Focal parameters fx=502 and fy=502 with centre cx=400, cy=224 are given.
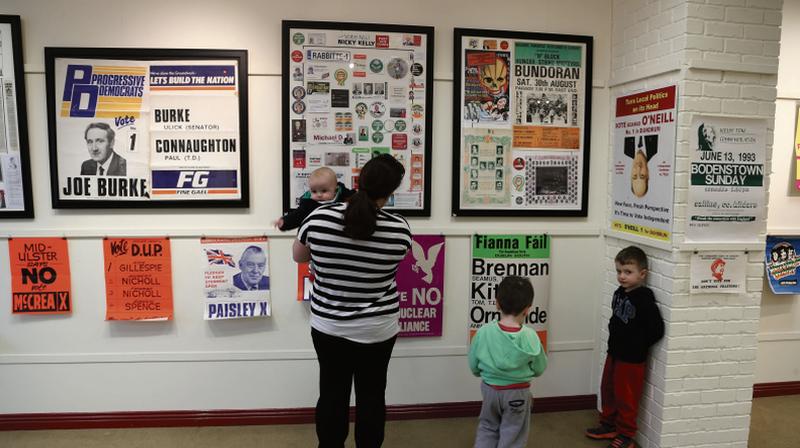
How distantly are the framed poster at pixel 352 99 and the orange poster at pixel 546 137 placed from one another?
511 millimetres

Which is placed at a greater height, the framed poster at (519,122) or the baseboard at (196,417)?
the framed poster at (519,122)

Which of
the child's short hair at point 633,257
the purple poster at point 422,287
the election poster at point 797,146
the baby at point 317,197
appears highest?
the election poster at point 797,146

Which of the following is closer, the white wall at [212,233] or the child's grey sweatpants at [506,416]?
the child's grey sweatpants at [506,416]

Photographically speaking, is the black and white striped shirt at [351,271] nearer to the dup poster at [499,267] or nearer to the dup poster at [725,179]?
the dup poster at [499,267]

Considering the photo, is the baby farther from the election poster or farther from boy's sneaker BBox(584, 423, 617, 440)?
the election poster

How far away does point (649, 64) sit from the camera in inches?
97.7

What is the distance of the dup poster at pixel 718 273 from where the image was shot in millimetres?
2348

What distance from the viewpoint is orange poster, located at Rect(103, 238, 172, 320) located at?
2.62 m

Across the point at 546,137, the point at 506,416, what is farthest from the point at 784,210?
the point at 506,416

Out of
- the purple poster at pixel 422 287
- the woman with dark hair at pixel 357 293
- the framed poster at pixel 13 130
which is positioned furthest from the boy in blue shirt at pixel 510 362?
the framed poster at pixel 13 130

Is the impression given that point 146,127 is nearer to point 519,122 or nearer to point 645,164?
point 519,122

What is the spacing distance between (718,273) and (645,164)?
2.02 ft

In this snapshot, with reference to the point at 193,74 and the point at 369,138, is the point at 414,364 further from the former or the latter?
the point at 193,74

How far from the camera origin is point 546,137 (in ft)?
9.18
